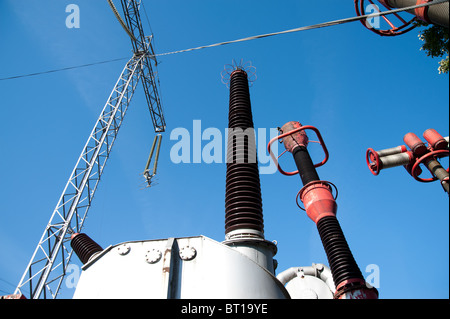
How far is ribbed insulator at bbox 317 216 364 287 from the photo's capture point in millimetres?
14117

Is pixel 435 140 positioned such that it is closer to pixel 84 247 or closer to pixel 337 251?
pixel 337 251

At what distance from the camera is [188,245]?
5.80 metres

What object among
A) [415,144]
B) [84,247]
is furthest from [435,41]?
[84,247]

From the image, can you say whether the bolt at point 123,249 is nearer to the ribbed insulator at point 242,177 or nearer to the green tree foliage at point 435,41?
the ribbed insulator at point 242,177

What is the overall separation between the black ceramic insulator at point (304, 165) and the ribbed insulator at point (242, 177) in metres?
8.30

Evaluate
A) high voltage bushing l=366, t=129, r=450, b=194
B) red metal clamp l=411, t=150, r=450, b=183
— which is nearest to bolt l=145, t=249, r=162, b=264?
high voltage bushing l=366, t=129, r=450, b=194

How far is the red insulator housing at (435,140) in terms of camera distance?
17.8m

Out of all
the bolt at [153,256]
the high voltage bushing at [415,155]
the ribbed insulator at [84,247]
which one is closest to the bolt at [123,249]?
the bolt at [153,256]

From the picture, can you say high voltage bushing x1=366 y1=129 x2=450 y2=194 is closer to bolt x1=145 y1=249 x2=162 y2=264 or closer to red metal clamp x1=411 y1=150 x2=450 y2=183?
red metal clamp x1=411 y1=150 x2=450 y2=183
